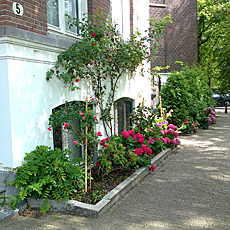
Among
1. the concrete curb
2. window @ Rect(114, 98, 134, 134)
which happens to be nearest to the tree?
window @ Rect(114, 98, 134, 134)

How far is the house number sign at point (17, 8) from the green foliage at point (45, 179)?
2.13m

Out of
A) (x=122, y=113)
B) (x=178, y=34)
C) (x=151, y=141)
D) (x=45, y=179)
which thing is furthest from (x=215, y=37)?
(x=45, y=179)

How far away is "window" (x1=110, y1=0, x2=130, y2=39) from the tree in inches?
496

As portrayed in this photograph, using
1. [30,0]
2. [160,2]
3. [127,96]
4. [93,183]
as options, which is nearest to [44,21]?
[30,0]

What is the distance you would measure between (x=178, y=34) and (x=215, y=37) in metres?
6.15

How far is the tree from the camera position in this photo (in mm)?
20250

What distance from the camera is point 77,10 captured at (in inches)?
245

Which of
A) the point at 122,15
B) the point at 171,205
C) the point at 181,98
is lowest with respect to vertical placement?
the point at 171,205

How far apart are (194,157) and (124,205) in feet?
11.9

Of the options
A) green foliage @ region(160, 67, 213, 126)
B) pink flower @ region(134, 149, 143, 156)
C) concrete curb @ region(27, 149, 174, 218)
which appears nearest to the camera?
concrete curb @ region(27, 149, 174, 218)

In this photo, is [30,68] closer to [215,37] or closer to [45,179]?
[45,179]

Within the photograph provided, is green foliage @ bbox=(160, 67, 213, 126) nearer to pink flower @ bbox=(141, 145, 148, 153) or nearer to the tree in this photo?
pink flower @ bbox=(141, 145, 148, 153)

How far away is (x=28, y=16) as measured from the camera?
4.46 meters

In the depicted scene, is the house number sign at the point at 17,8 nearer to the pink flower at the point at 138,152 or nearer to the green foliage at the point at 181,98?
the pink flower at the point at 138,152
